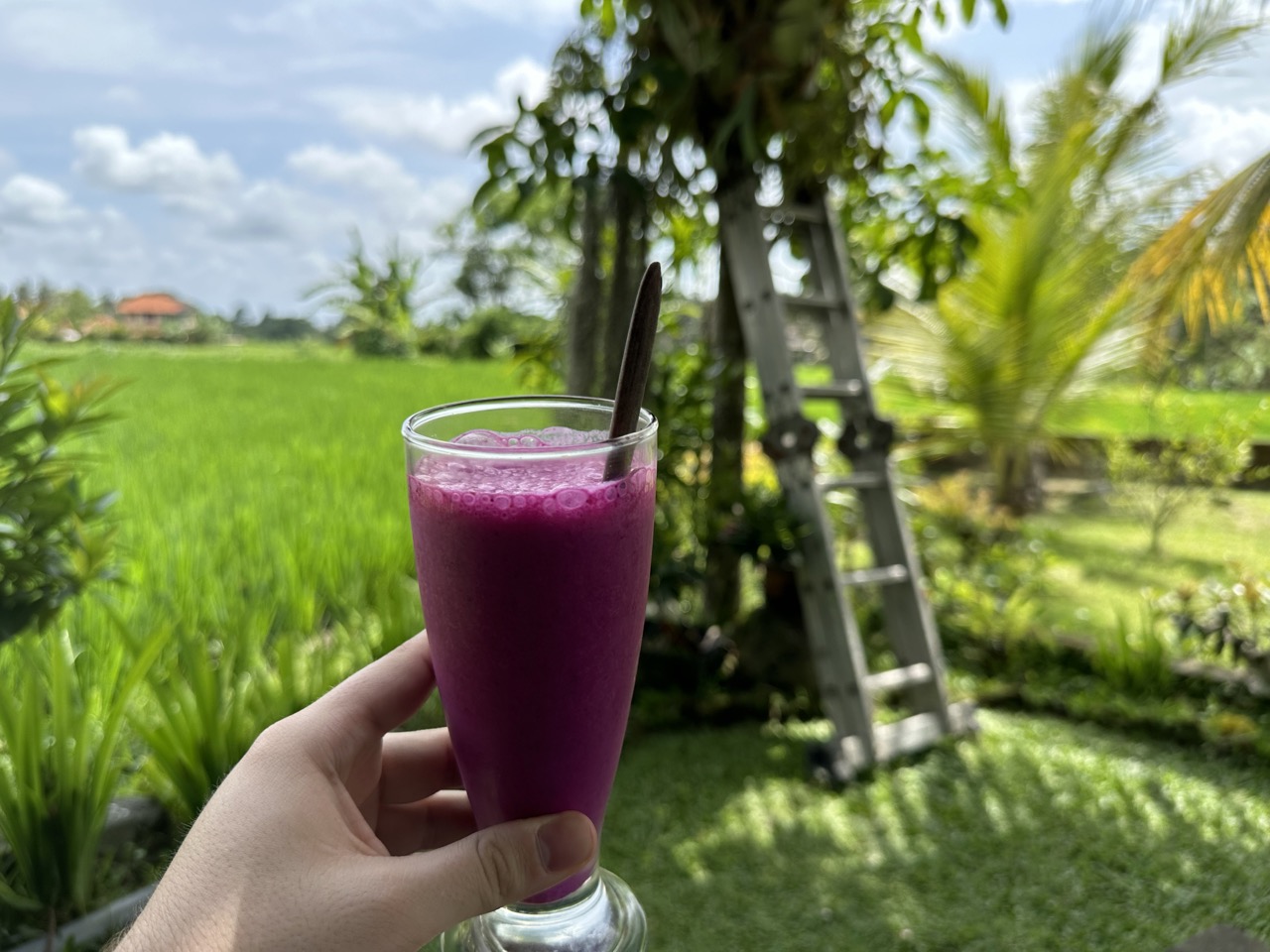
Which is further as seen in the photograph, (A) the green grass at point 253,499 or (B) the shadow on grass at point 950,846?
(A) the green grass at point 253,499

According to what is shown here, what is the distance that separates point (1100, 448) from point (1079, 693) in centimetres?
241

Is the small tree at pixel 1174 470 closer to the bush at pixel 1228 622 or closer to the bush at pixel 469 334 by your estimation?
the bush at pixel 1228 622

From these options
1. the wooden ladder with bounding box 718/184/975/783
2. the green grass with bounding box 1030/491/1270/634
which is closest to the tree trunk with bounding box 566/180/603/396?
the wooden ladder with bounding box 718/184/975/783

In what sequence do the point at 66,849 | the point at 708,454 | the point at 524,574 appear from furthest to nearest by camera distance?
the point at 708,454 → the point at 66,849 → the point at 524,574

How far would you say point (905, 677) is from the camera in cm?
260

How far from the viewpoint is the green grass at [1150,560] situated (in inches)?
138

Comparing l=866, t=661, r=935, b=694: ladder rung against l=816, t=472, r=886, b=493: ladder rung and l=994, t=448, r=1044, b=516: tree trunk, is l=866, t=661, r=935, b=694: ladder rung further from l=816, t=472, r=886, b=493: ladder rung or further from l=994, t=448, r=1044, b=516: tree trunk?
l=994, t=448, r=1044, b=516: tree trunk

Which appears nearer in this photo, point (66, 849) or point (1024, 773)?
point (66, 849)

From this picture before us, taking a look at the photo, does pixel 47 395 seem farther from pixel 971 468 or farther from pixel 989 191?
pixel 971 468

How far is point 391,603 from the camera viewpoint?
6.38 ft

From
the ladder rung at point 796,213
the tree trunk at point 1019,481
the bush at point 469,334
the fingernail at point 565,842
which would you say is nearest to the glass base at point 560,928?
the fingernail at point 565,842

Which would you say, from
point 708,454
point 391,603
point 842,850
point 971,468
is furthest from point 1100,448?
point 391,603

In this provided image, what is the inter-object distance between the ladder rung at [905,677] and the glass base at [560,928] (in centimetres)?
167

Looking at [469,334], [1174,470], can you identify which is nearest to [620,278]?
[1174,470]
